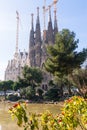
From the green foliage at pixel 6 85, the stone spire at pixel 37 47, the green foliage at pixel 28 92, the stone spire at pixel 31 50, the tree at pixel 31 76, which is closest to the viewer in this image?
the green foliage at pixel 28 92

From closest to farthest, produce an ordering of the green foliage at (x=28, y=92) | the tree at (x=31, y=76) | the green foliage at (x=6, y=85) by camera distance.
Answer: the green foliage at (x=28, y=92) → the tree at (x=31, y=76) → the green foliage at (x=6, y=85)

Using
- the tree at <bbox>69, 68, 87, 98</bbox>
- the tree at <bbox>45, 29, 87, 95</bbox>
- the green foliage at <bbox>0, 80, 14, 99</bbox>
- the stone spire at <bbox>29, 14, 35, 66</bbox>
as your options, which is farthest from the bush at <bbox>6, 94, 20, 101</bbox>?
the stone spire at <bbox>29, 14, 35, 66</bbox>

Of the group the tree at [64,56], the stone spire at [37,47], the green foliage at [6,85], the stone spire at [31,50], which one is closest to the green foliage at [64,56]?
the tree at [64,56]

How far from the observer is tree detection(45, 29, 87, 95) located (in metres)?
37.8

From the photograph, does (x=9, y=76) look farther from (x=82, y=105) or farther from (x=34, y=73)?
(x=82, y=105)

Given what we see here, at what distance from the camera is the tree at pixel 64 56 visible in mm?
37781

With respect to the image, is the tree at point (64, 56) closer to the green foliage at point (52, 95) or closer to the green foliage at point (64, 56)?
the green foliage at point (64, 56)

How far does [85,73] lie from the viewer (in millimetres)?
37188

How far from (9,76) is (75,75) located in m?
92.1

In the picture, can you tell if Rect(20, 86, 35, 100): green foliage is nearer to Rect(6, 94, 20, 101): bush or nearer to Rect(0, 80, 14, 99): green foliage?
Rect(6, 94, 20, 101): bush

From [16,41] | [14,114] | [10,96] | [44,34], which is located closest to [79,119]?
[14,114]

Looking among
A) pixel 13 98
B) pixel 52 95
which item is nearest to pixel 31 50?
pixel 13 98

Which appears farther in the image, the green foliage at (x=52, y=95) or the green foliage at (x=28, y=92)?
the green foliage at (x=28, y=92)

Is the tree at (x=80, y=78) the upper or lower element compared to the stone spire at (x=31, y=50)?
lower
